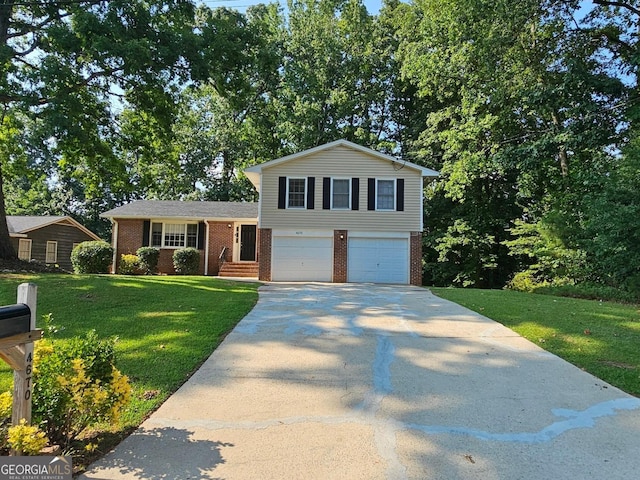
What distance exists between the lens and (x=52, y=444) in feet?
9.48

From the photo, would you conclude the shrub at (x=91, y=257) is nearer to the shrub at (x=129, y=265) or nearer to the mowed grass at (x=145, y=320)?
the shrub at (x=129, y=265)

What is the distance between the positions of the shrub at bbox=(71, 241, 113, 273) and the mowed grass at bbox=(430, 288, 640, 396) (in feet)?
47.9

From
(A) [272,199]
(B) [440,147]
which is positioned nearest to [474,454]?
(A) [272,199]

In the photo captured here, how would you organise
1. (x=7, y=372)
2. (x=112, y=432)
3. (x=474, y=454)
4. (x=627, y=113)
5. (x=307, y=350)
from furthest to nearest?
(x=627, y=113) < (x=307, y=350) < (x=7, y=372) < (x=112, y=432) < (x=474, y=454)

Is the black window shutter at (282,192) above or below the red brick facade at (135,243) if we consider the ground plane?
above

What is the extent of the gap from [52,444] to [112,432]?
0.43 metres

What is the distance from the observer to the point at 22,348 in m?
2.59

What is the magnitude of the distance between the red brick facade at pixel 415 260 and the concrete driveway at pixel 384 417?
34.4ft

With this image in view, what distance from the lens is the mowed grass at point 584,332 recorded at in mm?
4938

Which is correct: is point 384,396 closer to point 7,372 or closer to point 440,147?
point 7,372

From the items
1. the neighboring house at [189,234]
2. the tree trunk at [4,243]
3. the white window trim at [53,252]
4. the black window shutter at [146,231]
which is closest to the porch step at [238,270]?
the neighboring house at [189,234]

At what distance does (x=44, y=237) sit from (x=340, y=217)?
19.8m

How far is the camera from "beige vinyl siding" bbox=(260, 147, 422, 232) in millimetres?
17000

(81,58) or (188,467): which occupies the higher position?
(81,58)
